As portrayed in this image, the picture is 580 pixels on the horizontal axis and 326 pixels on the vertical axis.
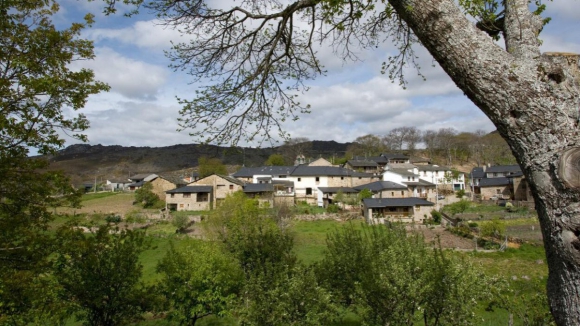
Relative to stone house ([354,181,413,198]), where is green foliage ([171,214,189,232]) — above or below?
below

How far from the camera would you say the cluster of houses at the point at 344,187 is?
43.2 metres

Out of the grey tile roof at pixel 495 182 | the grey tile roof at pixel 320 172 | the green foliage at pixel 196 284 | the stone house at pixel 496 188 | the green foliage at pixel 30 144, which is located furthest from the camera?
the grey tile roof at pixel 495 182

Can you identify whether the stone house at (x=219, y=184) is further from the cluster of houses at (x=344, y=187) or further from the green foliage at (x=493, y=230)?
the green foliage at (x=493, y=230)

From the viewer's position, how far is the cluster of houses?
43.2m

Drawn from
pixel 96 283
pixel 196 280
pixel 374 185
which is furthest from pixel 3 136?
pixel 374 185

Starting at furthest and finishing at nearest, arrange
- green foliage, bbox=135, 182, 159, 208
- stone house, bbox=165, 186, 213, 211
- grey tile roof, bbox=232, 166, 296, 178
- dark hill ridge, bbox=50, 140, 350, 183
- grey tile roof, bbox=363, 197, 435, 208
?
dark hill ridge, bbox=50, 140, 350, 183, grey tile roof, bbox=232, 166, 296, 178, green foliage, bbox=135, 182, 159, 208, stone house, bbox=165, 186, 213, 211, grey tile roof, bbox=363, 197, 435, 208

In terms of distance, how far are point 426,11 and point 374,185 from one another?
49164mm

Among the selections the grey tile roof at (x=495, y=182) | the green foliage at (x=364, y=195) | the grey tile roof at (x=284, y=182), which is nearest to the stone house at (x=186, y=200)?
the grey tile roof at (x=284, y=182)

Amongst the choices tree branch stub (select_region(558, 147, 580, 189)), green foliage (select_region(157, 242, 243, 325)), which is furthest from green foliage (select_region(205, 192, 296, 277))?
tree branch stub (select_region(558, 147, 580, 189))

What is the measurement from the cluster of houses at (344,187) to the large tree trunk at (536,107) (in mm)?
38032

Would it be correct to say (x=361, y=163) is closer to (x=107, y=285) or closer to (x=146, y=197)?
(x=146, y=197)

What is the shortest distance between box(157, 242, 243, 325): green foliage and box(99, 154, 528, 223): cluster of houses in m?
27.4

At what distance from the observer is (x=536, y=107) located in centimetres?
221

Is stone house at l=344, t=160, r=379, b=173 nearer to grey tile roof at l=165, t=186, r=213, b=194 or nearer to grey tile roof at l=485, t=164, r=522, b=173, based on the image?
grey tile roof at l=485, t=164, r=522, b=173
